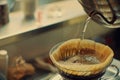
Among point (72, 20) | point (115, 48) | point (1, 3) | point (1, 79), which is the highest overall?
point (1, 3)

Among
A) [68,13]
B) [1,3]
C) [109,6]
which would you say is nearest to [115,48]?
[68,13]

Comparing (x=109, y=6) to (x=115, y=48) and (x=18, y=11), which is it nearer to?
(x=18, y=11)

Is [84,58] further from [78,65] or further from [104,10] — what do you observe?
[104,10]

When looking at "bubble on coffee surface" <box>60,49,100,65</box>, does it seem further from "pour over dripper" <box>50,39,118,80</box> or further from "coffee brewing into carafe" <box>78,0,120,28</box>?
"coffee brewing into carafe" <box>78,0,120,28</box>

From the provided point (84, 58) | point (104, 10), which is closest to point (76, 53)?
point (84, 58)

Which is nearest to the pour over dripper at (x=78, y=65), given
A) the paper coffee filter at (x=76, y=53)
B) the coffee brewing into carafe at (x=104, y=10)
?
the paper coffee filter at (x=76, y=53)

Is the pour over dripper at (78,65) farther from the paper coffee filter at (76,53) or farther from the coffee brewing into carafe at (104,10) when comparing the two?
the coffee brewing into carafe at (104,10)

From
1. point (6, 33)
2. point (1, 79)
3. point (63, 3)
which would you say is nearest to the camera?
point (1, 79)
